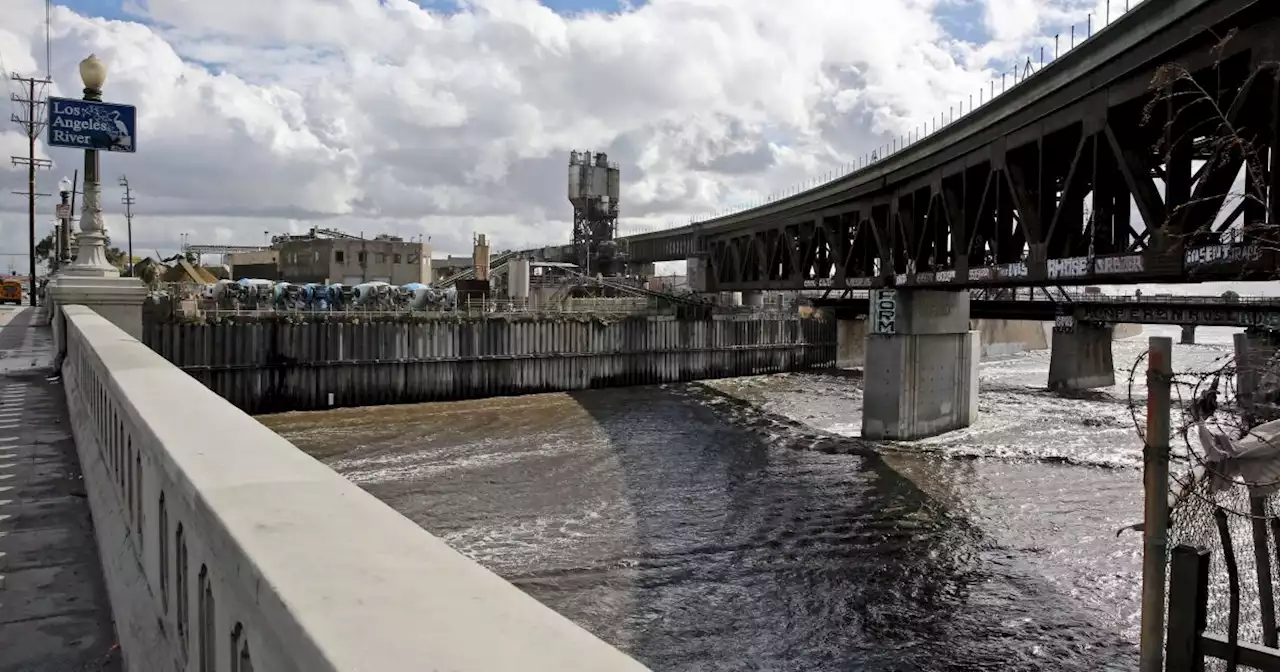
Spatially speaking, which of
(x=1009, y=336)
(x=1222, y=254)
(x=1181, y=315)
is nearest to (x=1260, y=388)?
(x=1222, y=254)

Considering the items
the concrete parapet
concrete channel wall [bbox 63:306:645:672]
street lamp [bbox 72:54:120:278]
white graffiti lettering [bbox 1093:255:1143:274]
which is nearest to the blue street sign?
street lamp [bbox 72:54:120:278]

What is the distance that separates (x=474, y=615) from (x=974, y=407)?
40254 mm

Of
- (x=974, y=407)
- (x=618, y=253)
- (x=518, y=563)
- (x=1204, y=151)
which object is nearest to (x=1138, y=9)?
(x=1204, y=151)

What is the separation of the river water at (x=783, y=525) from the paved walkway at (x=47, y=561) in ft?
28.6

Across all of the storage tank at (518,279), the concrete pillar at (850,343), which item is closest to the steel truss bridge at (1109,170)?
the concrete pillar at (850,343)

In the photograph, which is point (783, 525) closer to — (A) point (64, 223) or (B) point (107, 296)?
(B) point (107, 296)

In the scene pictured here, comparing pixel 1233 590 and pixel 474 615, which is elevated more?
pixel 474 615

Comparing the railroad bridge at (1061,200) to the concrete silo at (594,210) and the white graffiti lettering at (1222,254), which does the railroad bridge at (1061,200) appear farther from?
the concrete silo at (594,210)

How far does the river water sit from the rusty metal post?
257 inches

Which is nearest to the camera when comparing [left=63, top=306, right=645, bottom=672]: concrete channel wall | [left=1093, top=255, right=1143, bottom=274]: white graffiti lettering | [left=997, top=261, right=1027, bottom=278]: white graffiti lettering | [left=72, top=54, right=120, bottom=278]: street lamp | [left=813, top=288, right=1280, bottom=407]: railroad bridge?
[left=63, top=306, right=645, bottom=672]: concrete channel wall

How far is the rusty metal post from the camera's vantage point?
770cm

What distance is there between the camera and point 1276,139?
13414mm

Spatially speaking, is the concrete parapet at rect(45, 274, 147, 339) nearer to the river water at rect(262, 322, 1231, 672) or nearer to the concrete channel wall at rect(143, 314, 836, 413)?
the river water at rect(262, 322, 1231, 672)

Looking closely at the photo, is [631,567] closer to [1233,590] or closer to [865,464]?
[1233,590]
